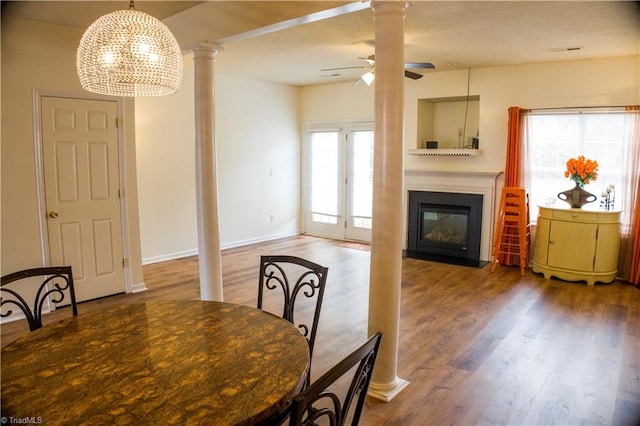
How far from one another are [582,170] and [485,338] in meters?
2.65

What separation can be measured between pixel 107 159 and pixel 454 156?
4.47 meters

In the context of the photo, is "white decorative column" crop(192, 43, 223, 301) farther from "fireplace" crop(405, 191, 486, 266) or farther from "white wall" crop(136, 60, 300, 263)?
"fireplace" crop(405, 191, 486, 266)

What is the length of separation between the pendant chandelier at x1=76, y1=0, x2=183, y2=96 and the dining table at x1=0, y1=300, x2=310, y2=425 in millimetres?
1027

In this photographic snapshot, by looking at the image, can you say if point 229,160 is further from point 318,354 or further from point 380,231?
point 380,231

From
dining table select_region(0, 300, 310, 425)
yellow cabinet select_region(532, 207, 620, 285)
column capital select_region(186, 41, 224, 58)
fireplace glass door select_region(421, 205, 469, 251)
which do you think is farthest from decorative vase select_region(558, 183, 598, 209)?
dining table select_region(0, 300, 310, 425)

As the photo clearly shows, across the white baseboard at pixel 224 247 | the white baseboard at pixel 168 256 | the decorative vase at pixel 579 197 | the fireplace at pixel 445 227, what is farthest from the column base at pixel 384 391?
the white baseboard at pixel 168 256

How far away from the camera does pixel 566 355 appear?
328cm

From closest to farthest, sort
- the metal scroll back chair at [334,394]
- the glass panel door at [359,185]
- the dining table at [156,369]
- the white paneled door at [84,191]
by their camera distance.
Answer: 1. the metal scroll back chair at [334,394]
2. the dining table at [156,369]
3. the white paneled door at [84,191]
4. the glass panel door at [359,185]

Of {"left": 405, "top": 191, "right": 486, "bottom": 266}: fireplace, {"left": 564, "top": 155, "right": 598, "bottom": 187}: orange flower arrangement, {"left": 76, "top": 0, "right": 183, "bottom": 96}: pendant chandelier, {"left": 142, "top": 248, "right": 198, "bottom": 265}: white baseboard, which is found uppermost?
{"left": 76, "top": 0, "right": 183, "bottom": 96}: pendant chandelier

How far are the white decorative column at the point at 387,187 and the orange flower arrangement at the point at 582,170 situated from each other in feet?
11.5

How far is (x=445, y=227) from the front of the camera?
6.49 m

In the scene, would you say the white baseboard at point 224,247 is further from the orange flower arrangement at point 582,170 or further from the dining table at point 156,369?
the orange flower arrangement at point 582,170

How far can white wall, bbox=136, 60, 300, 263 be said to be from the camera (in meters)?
5.88

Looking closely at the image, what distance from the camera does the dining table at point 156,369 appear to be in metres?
1.28
